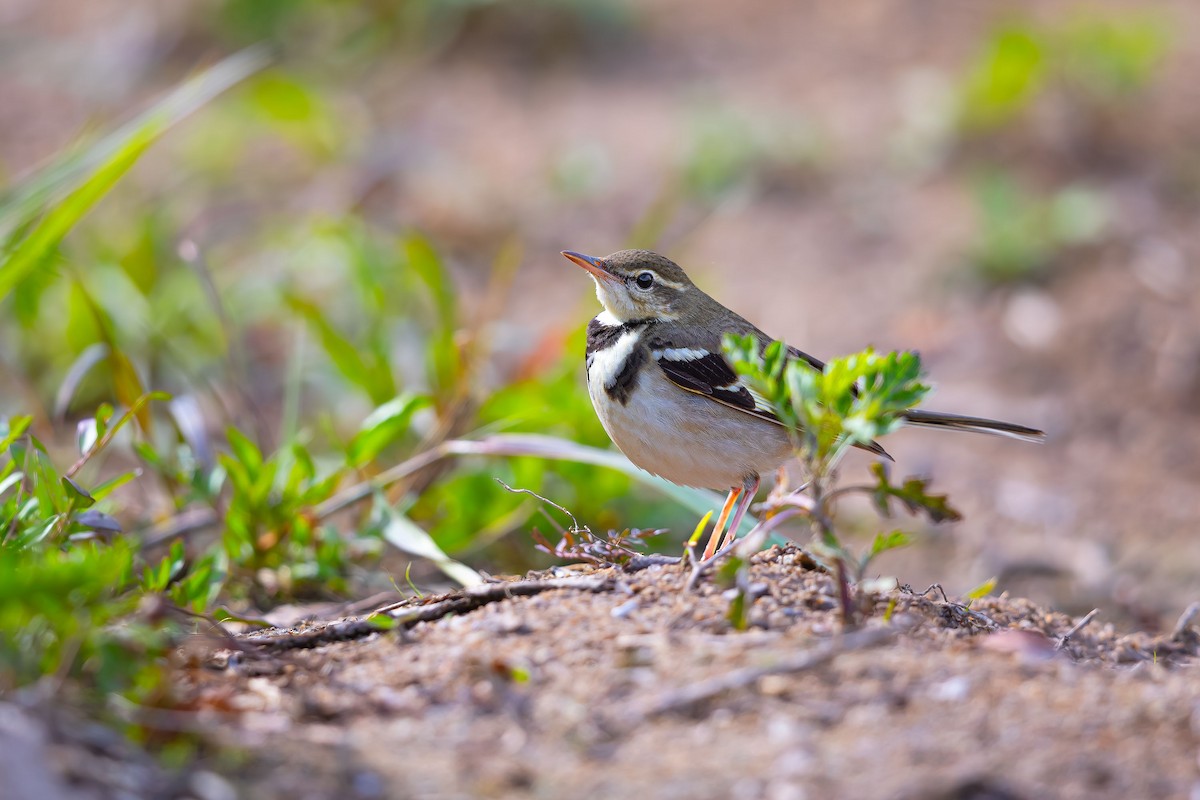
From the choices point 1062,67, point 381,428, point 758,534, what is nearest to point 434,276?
point 381,428

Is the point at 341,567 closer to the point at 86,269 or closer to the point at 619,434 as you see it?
the point at 619,434

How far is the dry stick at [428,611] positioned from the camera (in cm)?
345

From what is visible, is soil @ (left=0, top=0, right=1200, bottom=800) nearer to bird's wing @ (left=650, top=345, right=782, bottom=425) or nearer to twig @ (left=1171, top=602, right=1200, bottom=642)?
twig @ (left=1171, top=602, right=1200, bottom=642)

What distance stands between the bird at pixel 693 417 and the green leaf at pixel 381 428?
2.69ft

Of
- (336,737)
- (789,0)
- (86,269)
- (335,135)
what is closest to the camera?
(336,737)

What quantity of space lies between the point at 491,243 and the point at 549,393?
4091mm

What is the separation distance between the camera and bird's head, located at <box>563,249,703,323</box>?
5203mm

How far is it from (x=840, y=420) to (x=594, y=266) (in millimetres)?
2271

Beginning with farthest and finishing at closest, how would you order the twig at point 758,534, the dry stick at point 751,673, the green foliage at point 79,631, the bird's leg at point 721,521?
1. the bird's leg at point 721,521
2. the twig at point 758,534
3. the dry stick at point 751,673
4. the green foliage at point 79,631

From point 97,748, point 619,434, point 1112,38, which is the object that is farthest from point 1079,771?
point 1112,38

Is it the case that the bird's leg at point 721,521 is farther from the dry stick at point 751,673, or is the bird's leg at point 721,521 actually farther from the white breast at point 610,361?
the dry stick at point 751,673

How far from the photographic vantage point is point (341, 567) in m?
5.24

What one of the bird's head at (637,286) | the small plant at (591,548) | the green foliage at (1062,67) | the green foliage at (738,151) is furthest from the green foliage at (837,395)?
the green foliage at (1062,67)

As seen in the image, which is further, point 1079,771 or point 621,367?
point 621,367
